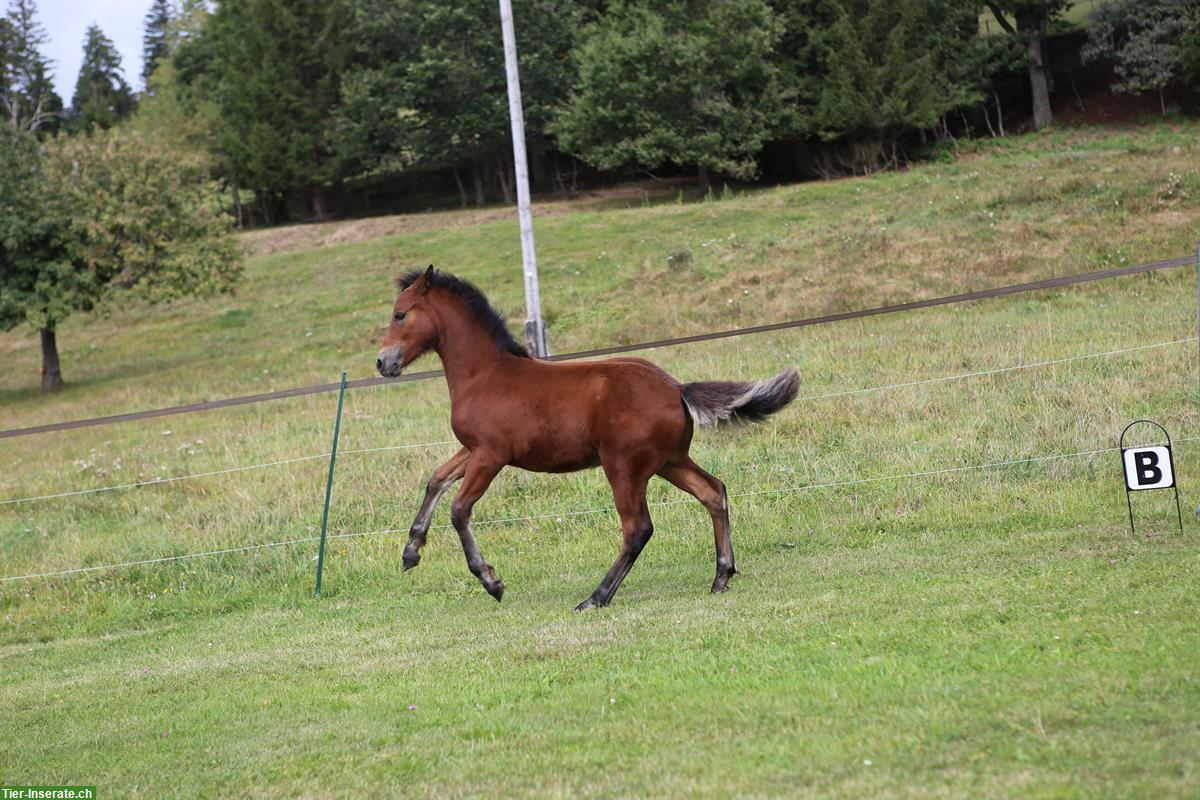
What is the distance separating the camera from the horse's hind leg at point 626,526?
29.0ft

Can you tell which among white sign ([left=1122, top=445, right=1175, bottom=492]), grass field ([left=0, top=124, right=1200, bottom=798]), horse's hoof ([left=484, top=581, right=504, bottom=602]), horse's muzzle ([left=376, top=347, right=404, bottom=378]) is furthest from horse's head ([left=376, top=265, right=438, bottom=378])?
white sign ([left=1122, top=445, right=1175, bottom=492])

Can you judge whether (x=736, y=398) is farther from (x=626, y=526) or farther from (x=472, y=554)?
(x=472, y=554)

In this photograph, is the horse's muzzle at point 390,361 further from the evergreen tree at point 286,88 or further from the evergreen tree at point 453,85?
the evergreen tree at point 286,88

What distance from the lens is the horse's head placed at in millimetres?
9367

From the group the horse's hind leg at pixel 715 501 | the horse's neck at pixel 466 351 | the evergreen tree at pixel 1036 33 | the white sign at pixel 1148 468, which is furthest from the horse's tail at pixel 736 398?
the evergreen tree at pixel 1036 33

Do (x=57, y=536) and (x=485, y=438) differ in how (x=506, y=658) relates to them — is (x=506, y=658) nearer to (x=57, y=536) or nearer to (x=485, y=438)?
(x=485, y=438)

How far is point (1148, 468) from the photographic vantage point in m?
8.53

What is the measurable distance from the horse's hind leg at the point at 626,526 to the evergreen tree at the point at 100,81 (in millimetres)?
97050

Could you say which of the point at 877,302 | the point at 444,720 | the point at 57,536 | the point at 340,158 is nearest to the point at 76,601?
the point at 57,536

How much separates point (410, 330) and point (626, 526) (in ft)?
7.76

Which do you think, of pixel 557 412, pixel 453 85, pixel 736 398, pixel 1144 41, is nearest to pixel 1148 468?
pixel 736 398

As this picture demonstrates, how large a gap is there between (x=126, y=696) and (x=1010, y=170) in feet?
104

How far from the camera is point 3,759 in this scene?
654 centimetres

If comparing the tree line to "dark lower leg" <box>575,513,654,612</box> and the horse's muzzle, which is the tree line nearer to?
the horse's muzzle
